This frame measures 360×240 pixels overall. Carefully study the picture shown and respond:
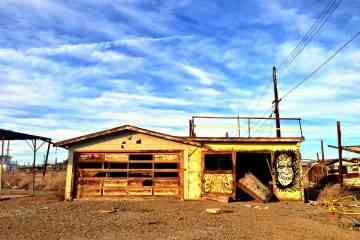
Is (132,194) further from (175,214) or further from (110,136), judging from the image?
(175,214)

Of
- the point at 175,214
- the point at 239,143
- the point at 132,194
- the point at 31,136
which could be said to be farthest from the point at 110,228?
the point at 31,136

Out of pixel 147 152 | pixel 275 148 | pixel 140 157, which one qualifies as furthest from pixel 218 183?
pixel 140 157

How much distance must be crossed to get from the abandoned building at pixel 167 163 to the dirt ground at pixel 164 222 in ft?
7.55

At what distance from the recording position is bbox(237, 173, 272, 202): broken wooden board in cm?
2089

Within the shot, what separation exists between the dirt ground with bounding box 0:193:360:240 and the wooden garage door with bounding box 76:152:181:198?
7.93 feet

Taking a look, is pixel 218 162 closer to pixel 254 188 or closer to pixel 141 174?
pixel 254 188

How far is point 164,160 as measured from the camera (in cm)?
2188

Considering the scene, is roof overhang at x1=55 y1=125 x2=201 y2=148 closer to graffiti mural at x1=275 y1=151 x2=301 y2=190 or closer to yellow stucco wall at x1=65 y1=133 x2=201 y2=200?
yellow stucco wall at x1=65 y1=133 x2=201 y2=200

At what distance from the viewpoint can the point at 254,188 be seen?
2128cm

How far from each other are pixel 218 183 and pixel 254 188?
201 cm

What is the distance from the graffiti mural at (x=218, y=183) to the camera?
70.5 feet

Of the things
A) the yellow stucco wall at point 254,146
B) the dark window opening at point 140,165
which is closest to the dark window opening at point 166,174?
the dark window opening at point 140,165

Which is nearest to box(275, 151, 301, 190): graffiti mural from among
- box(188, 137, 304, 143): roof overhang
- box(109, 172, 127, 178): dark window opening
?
box(188, 137, 304, 143): roof overhang

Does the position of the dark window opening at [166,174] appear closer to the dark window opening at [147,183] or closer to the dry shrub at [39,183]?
the dark window opening at [147,183]
